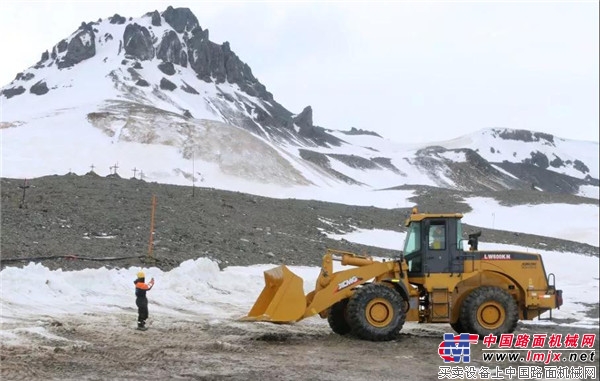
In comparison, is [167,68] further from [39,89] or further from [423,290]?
[423,290]

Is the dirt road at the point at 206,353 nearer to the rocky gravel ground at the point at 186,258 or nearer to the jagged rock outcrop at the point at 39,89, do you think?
the rocky gravel ground at the point at 186,258

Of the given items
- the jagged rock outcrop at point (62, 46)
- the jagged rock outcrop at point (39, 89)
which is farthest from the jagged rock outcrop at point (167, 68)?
the jagged rock outcrop at point (62, 46)

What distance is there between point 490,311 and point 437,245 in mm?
1554

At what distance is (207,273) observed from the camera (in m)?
19.1

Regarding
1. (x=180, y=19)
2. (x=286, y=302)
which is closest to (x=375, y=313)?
(x=286, y=302)

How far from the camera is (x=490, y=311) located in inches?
485

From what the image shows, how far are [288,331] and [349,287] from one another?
5.38 feet

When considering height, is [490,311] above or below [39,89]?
below

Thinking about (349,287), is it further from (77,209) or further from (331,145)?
(331,145)

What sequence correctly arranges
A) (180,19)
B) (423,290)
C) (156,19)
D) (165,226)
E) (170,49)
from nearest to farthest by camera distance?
(423,290) < (165,226) < (170,49) < (156,19) < (180,19)

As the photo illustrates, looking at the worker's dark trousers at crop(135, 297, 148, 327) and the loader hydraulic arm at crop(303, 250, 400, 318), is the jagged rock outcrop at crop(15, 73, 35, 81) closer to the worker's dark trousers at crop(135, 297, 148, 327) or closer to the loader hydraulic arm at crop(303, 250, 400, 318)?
the worker's dark trousers at crop(135, 297, 148, 327)

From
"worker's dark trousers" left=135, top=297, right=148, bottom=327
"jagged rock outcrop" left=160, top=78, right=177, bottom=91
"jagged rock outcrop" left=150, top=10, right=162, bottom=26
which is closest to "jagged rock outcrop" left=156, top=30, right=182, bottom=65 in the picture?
"jagged rock outcrop" left=150, top=10, right=162, bottom=26

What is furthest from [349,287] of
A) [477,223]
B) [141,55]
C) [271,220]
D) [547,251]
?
[141,55]

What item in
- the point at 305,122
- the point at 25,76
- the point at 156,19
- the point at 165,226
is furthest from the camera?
the point at 156,19
